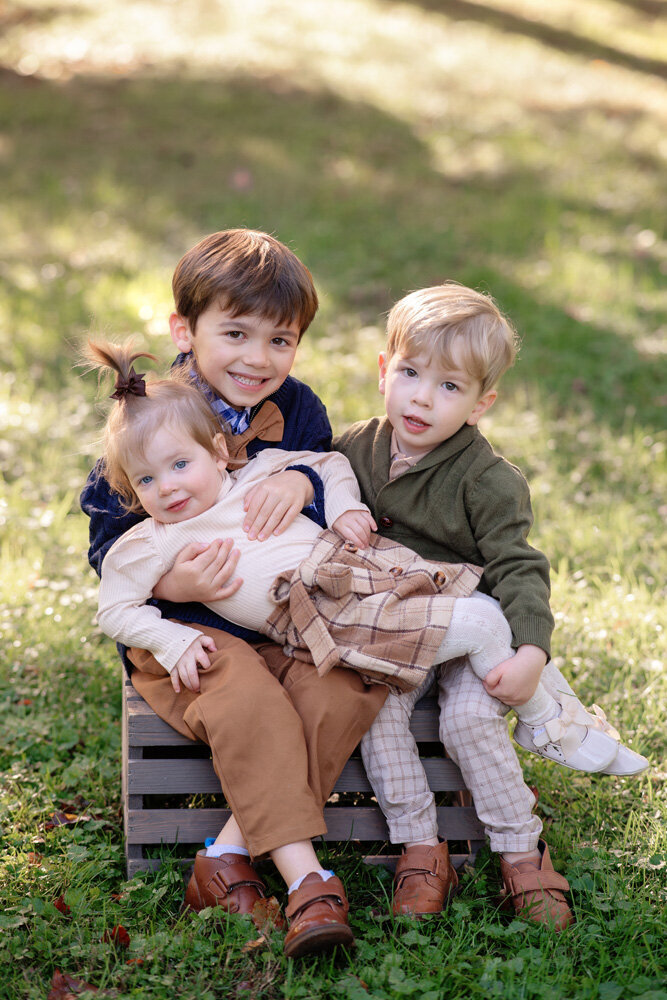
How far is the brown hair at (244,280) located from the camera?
2711mm

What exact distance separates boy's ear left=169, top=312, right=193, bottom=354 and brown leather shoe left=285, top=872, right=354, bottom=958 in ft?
4.97

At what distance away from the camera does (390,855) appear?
2711 millimetres

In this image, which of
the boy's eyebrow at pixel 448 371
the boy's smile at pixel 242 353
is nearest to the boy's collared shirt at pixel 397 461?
the boy's eyebrow at pixel 448 371

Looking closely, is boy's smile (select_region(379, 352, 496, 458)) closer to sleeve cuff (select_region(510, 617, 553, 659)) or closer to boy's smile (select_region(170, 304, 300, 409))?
boy's smile (select_region(170, 304, 300, 409))

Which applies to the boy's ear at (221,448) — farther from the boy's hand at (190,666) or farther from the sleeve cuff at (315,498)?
the boy's hand at (190,666)

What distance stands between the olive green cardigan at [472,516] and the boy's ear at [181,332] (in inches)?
25.0

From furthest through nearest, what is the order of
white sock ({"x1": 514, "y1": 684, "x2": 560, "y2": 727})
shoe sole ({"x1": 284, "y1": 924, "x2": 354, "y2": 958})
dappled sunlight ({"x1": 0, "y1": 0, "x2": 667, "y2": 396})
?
dappled sunlight ({"x1": 0, "y1": 0, "x2": 667, "y2": 396}) → white sock ({"x1": 514, "y1": 684, "x2": 560, "y2": 727}) → shoe sole ({"x1": 284, "y1": 924, "x2": 354, "y2": 958})

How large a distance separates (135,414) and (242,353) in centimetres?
36

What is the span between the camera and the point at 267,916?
2379 mm

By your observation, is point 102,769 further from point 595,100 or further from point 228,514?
point 595,100

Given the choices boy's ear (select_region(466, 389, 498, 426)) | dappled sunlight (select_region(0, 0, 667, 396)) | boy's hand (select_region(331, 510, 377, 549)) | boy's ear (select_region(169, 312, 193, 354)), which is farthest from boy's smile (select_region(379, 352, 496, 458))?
dappled sunlight (select_region(0, 0, 667, 396))

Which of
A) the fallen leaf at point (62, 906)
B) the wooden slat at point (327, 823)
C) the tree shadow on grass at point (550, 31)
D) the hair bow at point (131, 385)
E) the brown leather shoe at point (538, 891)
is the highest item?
the hair bow at point (131, 385)

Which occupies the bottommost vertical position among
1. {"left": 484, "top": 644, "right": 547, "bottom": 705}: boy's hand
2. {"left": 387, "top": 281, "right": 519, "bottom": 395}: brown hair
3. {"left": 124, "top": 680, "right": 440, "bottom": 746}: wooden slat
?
{"left": 124, "top": 680, "right": 440, "bottom": 746}: wooden slat

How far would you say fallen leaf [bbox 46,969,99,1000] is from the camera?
2.22m
